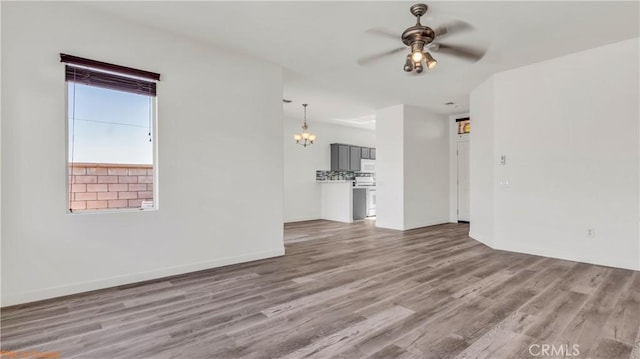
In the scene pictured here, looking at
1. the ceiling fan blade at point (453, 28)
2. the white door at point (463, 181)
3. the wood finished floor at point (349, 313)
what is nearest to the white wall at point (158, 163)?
the wood finished floor at point (349, 313)

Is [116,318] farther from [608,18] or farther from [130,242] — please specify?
[608,18]

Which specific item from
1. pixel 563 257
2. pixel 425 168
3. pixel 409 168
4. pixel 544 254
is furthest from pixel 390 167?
pixel 563 257

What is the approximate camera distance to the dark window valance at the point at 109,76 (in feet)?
9.78

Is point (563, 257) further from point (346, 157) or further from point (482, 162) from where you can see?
point (346, 157)

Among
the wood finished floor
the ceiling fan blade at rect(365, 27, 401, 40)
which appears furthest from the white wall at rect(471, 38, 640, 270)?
the ceiling fan blade at rect(365, 27, 401, 40)

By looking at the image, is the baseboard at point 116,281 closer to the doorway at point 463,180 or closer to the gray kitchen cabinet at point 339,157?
the gray kitchen cabinet at point 339,157

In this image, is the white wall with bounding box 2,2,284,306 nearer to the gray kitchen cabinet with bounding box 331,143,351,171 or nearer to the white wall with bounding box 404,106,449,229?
the white wall with bounding box 404,106,449,229

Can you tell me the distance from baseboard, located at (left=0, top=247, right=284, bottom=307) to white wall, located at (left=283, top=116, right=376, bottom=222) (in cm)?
386

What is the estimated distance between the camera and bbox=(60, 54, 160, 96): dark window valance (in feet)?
9.78

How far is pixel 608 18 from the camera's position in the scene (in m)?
3.17

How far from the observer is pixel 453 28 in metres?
3.31

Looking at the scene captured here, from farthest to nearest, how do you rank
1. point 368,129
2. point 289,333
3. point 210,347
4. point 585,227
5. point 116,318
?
point 368,129, point 585,227, point 116,318, point 289,333, point 210,347

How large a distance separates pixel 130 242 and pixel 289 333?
7.03 ft

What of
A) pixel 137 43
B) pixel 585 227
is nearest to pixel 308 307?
pixel 137 43
